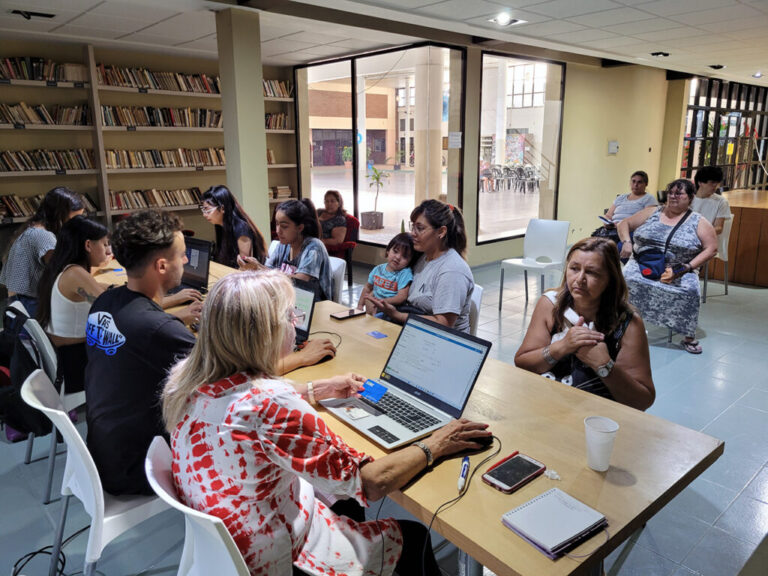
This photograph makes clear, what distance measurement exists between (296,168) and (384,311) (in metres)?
5.84

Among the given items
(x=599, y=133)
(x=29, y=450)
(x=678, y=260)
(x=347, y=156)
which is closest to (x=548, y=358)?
(x=29, y=450)

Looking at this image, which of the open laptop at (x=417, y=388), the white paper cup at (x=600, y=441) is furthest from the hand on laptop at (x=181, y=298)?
the white paper cup at (x=600, y=441)

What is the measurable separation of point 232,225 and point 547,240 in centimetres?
323

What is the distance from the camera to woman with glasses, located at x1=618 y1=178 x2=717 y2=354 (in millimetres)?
4648

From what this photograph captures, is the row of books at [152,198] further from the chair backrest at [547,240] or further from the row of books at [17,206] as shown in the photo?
the chair backrest at [547,240]

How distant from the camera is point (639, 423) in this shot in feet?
5.83

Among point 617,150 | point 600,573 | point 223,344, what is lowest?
point 600,573

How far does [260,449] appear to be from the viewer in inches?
50.1

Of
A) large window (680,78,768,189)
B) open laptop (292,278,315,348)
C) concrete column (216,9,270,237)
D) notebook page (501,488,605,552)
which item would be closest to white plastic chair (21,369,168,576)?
open laptop (292,278,315,348)

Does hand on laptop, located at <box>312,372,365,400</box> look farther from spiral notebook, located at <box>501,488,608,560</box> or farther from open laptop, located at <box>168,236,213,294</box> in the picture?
open laptop, located at <box>168,236,213,294</box>

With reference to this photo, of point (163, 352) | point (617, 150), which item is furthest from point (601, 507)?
point (617, 150)

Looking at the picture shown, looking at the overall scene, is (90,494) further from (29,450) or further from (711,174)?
(711,174)

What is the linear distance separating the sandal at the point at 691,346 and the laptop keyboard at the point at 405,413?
3667mm

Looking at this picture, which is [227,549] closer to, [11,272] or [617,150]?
[11,272]
